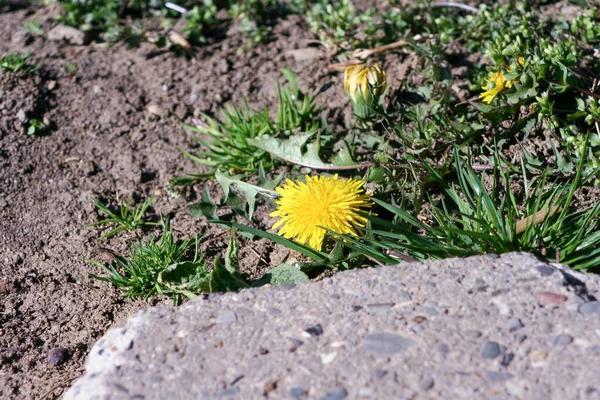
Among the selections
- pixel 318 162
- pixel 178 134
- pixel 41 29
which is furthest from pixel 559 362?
pixel 41 29

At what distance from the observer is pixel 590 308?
2.24m

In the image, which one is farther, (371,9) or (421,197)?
(371,9)

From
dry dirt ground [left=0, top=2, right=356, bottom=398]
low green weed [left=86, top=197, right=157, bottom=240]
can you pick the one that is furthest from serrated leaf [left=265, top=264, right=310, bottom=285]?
low green weed [left=86, top=197, right=157, bottom=240]

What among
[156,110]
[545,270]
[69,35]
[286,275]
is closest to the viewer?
[545,270]

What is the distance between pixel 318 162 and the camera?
3.53 metres

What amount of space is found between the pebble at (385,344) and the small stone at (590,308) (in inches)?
22.0

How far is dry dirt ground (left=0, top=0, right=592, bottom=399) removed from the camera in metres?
3.03

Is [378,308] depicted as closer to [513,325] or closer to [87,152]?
[513,325]

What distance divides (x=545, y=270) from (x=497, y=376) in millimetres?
528

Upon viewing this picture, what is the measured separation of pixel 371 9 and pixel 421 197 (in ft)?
6.37

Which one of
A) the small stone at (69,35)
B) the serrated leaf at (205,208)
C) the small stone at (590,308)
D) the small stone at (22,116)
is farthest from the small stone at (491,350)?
the small stone at (69,35)

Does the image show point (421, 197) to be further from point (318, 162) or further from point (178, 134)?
point (178, 134)

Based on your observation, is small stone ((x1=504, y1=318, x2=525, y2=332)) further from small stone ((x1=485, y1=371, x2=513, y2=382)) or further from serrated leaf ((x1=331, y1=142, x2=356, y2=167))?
serrated leaf ((x1=331, y1=142, x2=356, y2=167))

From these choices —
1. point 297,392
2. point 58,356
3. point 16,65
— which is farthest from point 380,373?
point 16,65
